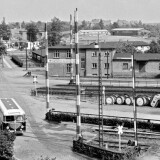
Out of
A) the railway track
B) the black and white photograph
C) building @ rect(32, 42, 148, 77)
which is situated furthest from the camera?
building @ rect(32, 42, 148, 77)

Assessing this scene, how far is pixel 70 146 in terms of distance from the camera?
33625 mm

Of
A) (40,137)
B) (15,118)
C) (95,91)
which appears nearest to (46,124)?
(40,137)

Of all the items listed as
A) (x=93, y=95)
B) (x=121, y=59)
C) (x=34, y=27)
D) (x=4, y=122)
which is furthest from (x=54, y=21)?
(x=4, y=122)

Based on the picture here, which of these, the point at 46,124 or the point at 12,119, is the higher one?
the point at 12,119

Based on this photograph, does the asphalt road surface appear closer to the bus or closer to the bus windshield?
the bus

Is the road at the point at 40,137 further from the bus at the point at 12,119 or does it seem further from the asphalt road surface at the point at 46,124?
the bus at the point at 12,119

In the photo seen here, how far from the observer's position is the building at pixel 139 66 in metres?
81.2

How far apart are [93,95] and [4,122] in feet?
73.3

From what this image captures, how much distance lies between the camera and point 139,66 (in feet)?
269

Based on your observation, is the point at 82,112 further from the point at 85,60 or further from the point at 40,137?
the point at 85,60

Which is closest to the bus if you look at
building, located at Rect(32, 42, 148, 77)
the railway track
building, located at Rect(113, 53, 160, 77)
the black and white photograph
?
the black and white photograph

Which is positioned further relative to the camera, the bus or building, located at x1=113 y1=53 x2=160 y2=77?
building, located at x1=113 y1=53 x2=160 y2=77

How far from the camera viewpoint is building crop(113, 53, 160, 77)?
8119 centimetres

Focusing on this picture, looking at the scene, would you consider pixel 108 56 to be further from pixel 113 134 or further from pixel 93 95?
pixel 113 134
